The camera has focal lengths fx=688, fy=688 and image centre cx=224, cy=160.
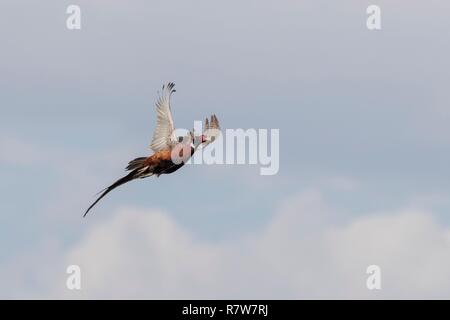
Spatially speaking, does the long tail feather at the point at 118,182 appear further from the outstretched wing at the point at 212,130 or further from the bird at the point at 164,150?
the outstretched wing at the point at 212,130

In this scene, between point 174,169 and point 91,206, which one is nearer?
point 91,206

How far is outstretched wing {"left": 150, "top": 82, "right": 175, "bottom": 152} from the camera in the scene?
121 feet

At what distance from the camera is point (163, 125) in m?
37.0

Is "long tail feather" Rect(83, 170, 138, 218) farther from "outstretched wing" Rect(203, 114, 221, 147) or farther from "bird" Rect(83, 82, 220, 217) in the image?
"outstretched wing" Rect(203, 114, 221, 147)

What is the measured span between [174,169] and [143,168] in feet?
5.46

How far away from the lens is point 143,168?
37031 mm

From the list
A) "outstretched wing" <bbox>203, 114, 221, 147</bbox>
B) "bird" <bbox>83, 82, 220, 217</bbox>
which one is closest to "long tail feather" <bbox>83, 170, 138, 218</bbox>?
"bird" <bbox>83, 82, 220, 217</bbox>

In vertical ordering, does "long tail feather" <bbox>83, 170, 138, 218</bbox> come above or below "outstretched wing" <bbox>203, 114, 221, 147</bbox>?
below
